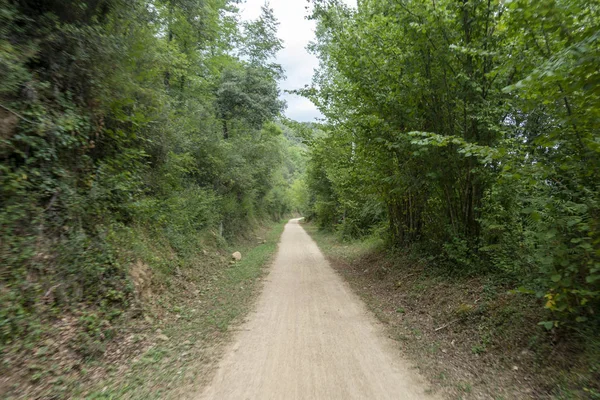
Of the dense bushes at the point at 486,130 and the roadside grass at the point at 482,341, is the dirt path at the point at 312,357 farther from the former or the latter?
the dense bushes at the point at 486,130

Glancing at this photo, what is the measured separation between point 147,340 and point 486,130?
23.1 ft

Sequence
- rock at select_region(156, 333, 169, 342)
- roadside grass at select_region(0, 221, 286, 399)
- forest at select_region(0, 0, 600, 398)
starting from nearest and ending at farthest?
1. roadside grass at select_region(0, 221, 286, 399)
2. forest at select_region(0, 0, 600, 398)
3. rock at select_region(156, 333, 169, 342)

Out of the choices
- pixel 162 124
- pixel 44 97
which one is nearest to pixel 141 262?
pixel 44 97

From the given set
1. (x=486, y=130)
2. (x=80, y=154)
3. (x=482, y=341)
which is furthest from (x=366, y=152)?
(x=80, y=154)

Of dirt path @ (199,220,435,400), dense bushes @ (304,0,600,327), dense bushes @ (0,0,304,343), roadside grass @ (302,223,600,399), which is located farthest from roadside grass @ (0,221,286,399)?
dense bushes @ (304,0,600,327)

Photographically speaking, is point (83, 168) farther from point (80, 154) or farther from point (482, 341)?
point (482, 341)

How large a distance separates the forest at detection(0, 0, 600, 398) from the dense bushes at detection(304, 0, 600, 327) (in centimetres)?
3

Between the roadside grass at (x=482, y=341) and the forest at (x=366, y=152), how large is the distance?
0.16 meters

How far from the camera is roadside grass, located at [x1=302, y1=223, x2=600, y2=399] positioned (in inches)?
123

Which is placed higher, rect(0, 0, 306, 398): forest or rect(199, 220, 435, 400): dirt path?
rect(0, 0, 306, 398): forest

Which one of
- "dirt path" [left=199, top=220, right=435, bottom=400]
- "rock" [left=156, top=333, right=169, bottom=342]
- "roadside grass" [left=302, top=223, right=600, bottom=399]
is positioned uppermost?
"roadside grass" [left=302, top=223, right=600, bottom=399]

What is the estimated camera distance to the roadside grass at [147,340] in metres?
3.22

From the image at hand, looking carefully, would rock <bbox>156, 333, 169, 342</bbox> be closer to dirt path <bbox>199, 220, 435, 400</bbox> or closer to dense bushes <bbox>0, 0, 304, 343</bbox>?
dense bushes <bbox>0, 0, 304, 343</bbox>

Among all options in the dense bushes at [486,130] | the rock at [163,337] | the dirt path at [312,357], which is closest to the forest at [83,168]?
the rock at [163,337]
